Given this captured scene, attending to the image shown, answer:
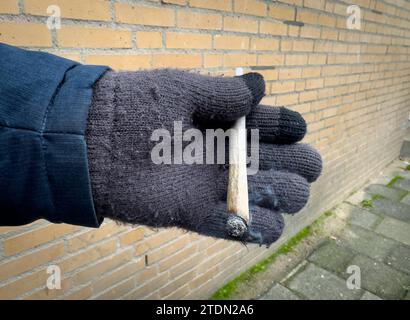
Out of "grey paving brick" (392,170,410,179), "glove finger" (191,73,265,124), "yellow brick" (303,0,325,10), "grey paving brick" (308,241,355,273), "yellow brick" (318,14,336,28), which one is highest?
"yellow brick" (303,0,325,10)

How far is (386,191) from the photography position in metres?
4.02

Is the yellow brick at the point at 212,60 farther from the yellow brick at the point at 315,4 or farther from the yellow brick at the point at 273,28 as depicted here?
the yellow brick at the point at 315,4

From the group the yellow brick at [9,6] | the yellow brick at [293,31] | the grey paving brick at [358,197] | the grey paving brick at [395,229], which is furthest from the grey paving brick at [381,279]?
the yellow brick at [9,6]

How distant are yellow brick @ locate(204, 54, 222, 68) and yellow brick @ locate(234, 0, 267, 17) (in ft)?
0.97

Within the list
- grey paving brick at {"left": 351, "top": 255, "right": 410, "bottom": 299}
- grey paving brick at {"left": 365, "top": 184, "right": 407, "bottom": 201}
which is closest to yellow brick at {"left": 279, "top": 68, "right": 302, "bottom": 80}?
grey paving brick at {"left": 351, "top": 255, "right": 410, "bottom": 299}

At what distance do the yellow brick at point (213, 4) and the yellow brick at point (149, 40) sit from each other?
27 centimetres

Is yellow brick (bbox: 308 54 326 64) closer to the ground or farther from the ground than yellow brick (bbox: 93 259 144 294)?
farther from the ground

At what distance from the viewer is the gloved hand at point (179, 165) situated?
A: 0.84 m

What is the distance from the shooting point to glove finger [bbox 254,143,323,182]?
1.11 meters

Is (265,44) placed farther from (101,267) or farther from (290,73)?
(101,267)

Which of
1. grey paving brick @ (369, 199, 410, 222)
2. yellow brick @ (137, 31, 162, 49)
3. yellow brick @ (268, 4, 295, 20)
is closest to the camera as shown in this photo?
yellow brick @ (137, 31, 162, 49)

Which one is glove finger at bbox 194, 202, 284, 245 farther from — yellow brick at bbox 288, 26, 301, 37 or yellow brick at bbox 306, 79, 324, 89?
yellow brick at bbox 306, 79, 324, 89

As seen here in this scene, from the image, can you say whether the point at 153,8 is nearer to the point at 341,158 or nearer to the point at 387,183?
the point at 341,158

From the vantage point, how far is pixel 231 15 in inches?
70.1
